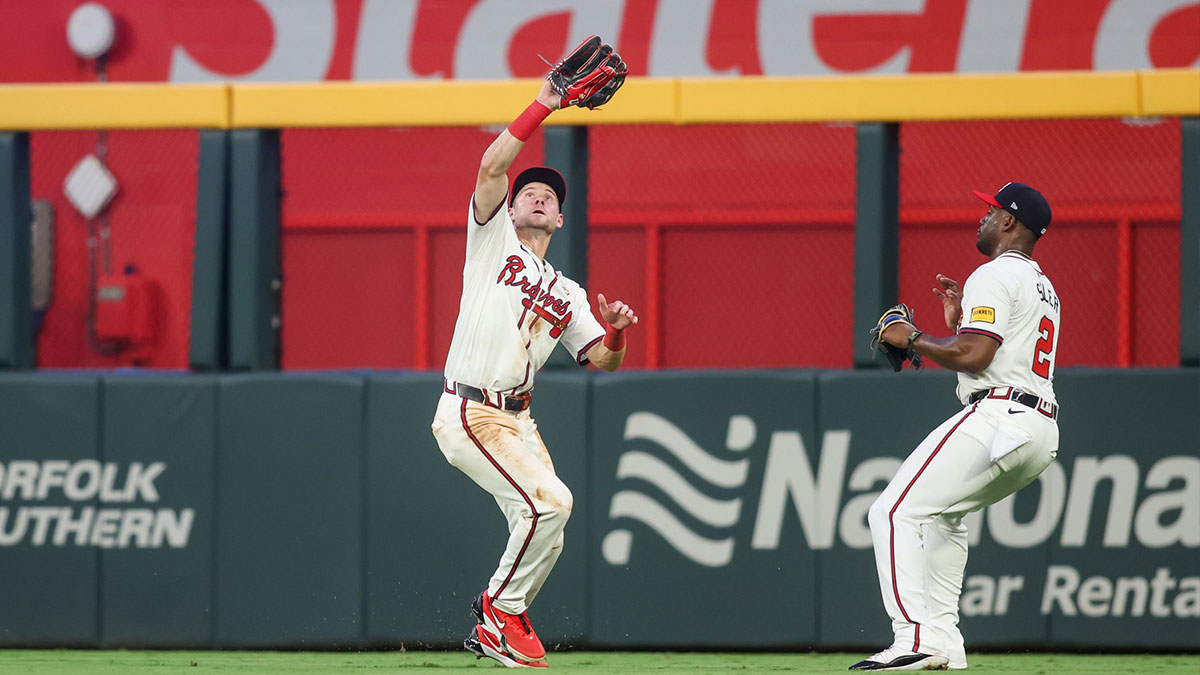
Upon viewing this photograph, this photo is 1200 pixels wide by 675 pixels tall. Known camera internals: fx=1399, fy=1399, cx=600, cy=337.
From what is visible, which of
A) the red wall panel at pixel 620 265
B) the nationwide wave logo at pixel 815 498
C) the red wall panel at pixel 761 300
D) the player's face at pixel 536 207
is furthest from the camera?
the red wall panel at pixel 620 265

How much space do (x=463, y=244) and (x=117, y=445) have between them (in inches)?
156

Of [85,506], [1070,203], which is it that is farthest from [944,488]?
[1070,203]

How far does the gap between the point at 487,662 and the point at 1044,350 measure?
91.2 inches

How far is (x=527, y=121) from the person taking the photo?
15.1 feet

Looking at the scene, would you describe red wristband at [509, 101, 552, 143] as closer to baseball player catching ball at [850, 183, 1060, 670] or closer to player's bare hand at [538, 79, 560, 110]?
player's bare hand at [538, 79, 560, 110]

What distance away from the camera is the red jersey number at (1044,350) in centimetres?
480

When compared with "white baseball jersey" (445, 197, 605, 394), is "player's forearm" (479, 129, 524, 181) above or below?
above

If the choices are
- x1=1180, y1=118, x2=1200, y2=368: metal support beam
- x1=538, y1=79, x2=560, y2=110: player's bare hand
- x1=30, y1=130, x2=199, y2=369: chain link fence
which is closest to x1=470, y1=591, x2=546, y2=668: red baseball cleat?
x1=538, y1=79, x2=560, y2=110: player's bare hand

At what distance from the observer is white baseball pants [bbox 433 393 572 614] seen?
486 centimetres

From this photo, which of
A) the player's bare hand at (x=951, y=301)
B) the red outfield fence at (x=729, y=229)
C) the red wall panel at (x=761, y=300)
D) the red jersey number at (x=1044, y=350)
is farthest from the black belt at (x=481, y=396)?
the red wall panel at (x=761, y=300)

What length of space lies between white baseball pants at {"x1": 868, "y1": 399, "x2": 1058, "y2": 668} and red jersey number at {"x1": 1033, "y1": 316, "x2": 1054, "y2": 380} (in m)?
0.16

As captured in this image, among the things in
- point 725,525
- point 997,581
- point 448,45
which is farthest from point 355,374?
point 448,45

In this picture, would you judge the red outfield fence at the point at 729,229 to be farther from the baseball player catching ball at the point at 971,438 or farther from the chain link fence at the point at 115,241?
the baseball player catching ball at the point at 971,438

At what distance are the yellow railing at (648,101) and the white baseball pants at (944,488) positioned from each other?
1652mm
